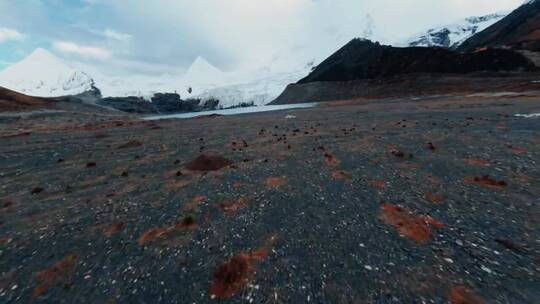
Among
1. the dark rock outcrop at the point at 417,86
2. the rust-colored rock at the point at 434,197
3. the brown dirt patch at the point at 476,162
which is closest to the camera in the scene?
the rust-colored rock at the point at 434,197

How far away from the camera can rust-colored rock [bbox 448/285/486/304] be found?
5000mm

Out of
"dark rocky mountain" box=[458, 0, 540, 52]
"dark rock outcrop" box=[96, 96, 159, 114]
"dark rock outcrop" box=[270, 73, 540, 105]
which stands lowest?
"dark rock outcrop" box=[270, 73, 540, 105]

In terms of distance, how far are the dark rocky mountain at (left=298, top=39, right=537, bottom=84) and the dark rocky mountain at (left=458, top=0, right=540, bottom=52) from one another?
22204mm

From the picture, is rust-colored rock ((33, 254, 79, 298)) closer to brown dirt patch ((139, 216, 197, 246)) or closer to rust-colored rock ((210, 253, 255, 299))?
brown dirt patch ((139, 216, 197, 246))

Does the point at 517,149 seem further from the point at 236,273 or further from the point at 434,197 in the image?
the point at 236,273

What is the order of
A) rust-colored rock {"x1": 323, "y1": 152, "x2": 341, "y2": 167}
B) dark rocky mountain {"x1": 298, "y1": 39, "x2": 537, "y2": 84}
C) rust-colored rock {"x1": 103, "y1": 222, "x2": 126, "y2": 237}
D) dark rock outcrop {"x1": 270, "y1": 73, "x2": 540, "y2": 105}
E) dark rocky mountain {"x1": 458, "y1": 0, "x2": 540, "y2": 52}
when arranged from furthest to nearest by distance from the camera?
dark rocky mountain {"x1": 458, "y1": 0, "x2": 540, "y2": 52}, dark rocky mountain {"x1": 298, "y1": 39, "x2": 537, "y2": 84}, dark rock outcrop {"x1": 270, "y1": 73, "x2": 540, "y2": 105}, rust-colored rock {"x1": 323, "y1": 152, "x2": 341, "y2": 167}, rust-colored rock {"x1": 103, "y1": 222, "x2": 126, "y2": 237}

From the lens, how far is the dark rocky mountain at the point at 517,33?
10919 cm

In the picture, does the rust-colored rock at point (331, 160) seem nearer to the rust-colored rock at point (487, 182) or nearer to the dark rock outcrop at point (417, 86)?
the rust-colored rock at point (487, 182)

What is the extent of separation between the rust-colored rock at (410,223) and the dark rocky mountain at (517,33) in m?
135

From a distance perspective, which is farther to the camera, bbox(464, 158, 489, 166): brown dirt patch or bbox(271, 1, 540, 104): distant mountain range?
bbox(271, 1, 540, 104): distant mountain range

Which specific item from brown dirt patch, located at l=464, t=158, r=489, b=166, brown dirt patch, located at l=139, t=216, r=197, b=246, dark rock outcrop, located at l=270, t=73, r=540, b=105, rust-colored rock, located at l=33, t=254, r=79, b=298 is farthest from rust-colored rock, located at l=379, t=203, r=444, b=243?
dark rock outcrop, located at l=270, t=73, r=540, b=105

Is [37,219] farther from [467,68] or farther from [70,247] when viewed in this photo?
[467,68]

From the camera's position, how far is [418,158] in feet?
46.3

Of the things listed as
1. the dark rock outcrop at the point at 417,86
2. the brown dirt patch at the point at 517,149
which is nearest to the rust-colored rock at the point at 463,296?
the brown dirt patch at the point at 517,149
